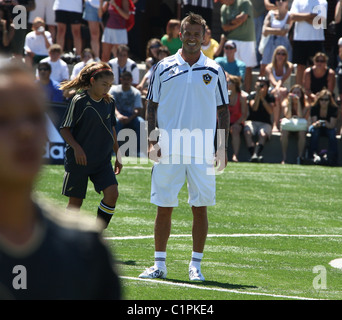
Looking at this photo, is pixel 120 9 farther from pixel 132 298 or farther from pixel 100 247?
pixel 100 247

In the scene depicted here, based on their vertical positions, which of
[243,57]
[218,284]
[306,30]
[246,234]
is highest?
[306,30]

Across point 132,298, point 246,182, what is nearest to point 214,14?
point 246,182

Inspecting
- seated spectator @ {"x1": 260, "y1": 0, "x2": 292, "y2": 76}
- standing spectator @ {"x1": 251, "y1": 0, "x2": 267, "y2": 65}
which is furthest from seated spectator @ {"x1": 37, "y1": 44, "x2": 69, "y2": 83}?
standing spectator @ {"x1": 251, "y1": 0, "x2": 267, "y2": 65}

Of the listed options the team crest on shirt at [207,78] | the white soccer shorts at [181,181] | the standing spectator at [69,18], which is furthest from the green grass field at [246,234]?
the standing spectator at [69,18]

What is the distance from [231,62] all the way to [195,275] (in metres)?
11.2

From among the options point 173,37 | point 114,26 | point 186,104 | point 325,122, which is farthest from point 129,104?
point 186,104

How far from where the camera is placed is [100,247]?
6.08 ft

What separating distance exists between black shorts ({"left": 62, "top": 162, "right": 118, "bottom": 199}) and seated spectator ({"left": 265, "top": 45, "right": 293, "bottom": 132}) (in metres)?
9.74

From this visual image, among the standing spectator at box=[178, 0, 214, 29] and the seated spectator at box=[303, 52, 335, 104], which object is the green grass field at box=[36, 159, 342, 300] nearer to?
the seated spectator at box=[303, 52, 335, 104]

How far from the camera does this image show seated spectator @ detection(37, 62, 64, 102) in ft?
54.4

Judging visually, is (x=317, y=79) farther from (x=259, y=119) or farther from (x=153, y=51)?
(x=153, y=51)

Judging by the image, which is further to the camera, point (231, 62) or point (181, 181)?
point (231, 62)

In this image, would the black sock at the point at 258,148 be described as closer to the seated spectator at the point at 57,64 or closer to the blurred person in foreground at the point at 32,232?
the seated spectator at the point at 57,64

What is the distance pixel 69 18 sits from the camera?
64.0 feet
